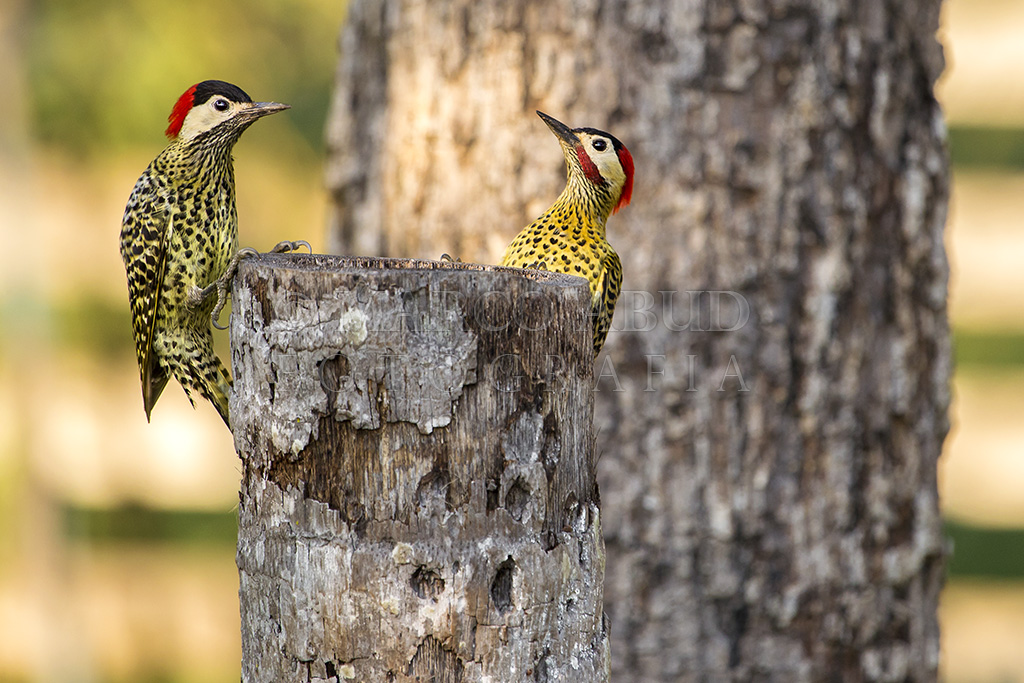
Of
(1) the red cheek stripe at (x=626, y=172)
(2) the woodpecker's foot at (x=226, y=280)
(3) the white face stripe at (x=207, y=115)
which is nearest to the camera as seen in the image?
(2) the woodpecker's foot at (x=226, y=280)

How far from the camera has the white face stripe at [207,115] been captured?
8.25 ft

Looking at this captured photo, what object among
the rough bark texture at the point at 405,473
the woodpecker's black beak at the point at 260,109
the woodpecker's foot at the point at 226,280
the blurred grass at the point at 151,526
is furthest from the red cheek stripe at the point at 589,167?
the blurred grass at the point at 151,526

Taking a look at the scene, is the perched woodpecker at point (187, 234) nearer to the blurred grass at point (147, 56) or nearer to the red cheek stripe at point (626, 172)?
the red cheek stripe at point (626, 172)

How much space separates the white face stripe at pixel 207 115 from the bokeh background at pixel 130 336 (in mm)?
4517

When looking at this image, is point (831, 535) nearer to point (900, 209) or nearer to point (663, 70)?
point (900, 209)

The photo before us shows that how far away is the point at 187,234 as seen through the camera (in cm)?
255

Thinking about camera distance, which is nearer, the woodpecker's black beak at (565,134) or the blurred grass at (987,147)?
the woodpecker's black beak at (565,134)

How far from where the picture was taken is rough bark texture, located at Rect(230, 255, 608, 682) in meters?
1.53

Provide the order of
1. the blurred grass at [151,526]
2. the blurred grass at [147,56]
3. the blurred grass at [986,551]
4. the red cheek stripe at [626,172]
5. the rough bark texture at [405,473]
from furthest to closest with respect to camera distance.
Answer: the blurred grass at [151,526]
the blurred grass at [986,551]
the blurred grass at [147,56]
the red cheek stripe at [626,172]
the rough bark texture at [405,473]

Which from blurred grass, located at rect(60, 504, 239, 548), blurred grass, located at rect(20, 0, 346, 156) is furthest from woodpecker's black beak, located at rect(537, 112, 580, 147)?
blurred grass, located at rect(60, 504, 239, 548)

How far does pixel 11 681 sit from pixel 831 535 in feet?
26.8

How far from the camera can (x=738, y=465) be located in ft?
10.3

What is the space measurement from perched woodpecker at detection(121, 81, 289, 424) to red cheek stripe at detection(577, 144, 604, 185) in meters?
0.89

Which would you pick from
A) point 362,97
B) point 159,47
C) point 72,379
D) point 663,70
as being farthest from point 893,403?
point 72,379
